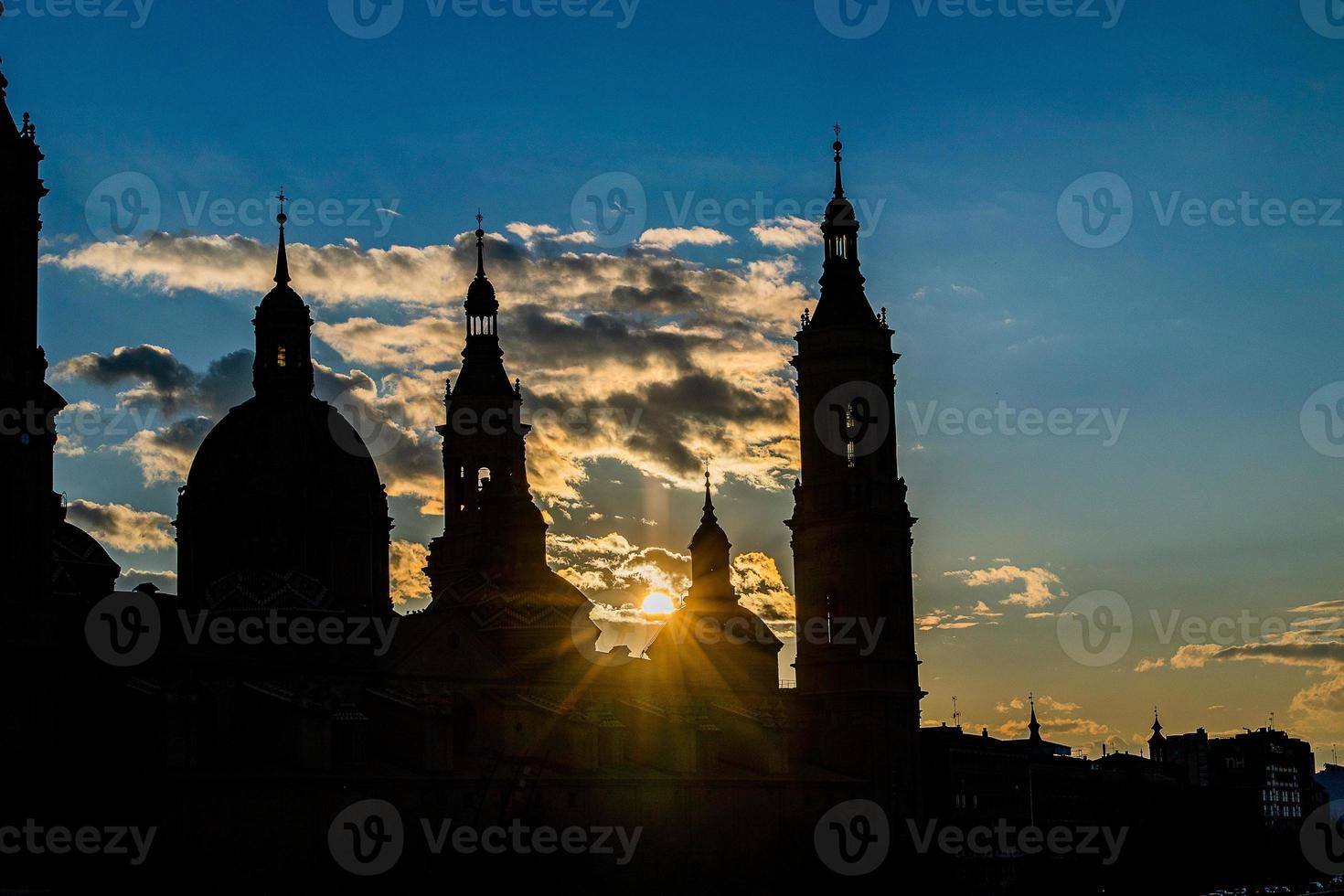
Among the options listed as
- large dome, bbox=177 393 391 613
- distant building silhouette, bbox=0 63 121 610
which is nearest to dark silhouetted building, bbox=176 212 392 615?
large dome, bbox=177 393 391 613

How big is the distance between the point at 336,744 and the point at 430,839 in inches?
206

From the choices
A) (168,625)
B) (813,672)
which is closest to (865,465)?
(813,672)

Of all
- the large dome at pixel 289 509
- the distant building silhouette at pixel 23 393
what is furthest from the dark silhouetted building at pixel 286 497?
the distant building silhouette at pixel 23 393

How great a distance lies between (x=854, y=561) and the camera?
328 ft

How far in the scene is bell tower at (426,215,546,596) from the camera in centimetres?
10856

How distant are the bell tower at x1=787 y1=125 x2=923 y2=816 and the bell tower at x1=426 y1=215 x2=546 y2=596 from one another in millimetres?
14859

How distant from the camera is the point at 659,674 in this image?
10331 cm

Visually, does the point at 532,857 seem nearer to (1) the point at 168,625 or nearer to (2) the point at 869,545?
(1) the point at 168,625

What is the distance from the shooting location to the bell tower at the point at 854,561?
327 ft

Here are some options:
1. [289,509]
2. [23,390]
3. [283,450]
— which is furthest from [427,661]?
[23,390]

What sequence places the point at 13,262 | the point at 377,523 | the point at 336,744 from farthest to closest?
the point at 377,523
the point at 336,744
the point at 13,262

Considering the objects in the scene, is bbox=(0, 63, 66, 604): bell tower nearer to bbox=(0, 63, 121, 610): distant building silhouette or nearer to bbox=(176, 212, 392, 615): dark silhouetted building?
bbox=(0, 63, 121, 610): distant building silhouette

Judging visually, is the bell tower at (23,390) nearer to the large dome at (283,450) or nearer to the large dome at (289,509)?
the large dome at (289,509)

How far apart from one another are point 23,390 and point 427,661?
26196 mm
